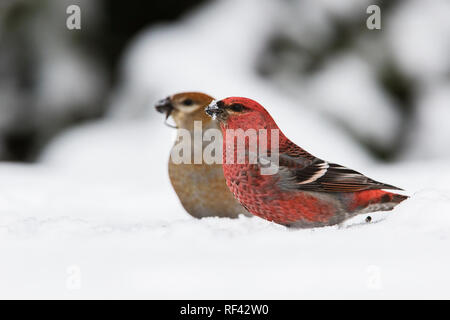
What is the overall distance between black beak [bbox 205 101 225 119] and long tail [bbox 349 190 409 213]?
1.64 feet

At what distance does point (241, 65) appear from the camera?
5043 millimetres

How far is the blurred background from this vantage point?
4878 mm

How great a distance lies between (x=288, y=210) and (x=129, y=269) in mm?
537

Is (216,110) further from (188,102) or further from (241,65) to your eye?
(241,65)

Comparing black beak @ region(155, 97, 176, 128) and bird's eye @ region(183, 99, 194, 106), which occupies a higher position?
bird's eye @ region(183, 99, 194, 106)

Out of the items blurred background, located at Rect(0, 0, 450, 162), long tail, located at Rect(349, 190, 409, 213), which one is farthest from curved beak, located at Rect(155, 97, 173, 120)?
blurred background, located at Rect(0, 0, 450, 162)

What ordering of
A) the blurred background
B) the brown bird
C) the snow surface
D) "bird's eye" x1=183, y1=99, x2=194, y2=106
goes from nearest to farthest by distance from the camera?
the snow surface → the brown bird → "bird's eye" x1=183, y1=99, x2=194, y2=106 → the blurred background

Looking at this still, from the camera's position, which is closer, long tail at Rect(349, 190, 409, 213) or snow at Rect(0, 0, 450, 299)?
snow at Rect(0, 0, 450, 299)

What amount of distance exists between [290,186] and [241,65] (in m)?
3.28

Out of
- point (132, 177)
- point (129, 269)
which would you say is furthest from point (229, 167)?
point (132, 177)

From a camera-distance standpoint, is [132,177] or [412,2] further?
[412,2]

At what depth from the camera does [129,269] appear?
1.62m

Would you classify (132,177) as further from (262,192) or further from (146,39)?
(262,192)

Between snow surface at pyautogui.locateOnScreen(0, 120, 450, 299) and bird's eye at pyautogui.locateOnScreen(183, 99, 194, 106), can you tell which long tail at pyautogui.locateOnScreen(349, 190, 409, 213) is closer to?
snow surface at pyautogui.locateOnScreen(0, 120, 450, 299)
